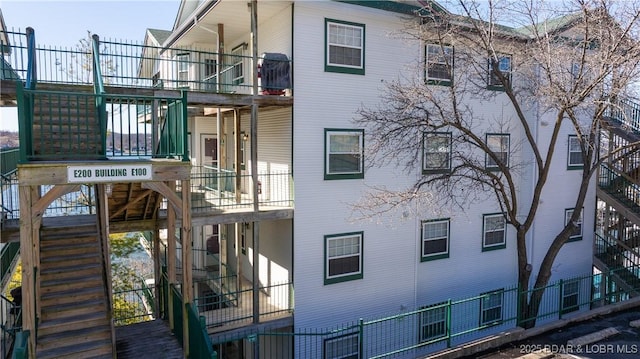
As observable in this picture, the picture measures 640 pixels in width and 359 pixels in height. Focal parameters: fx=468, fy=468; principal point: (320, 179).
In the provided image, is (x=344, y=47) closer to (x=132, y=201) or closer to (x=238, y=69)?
(x=238, y=69)

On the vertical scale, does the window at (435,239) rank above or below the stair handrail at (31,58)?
below

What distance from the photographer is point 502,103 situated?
16.6 m

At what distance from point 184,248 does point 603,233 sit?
60.6 ft

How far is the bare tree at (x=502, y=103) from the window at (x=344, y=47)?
50.5 inches

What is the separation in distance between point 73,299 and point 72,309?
0.84 ft

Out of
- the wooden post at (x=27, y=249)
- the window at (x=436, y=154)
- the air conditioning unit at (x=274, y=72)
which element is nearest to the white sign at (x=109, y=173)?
the wooden post at (x=27, y=249)

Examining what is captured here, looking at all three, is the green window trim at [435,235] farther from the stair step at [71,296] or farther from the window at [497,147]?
the stair step at [71,296]

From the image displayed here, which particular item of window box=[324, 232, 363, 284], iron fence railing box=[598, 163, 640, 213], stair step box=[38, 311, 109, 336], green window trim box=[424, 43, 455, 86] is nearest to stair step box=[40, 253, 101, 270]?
stair step box=[38, 311, 109, 336]

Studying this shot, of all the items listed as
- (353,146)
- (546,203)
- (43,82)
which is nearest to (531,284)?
(546,203)

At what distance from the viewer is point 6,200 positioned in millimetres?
11141

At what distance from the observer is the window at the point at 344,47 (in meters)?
13.2

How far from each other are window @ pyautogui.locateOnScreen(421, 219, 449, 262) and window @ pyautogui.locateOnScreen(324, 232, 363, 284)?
2478mm

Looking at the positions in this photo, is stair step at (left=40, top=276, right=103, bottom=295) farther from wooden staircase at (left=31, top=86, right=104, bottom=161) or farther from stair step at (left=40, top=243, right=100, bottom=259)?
wooden staircase at (left=31, top=86, right=104, bottom=161)

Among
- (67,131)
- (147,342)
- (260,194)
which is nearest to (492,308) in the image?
(260,194)
